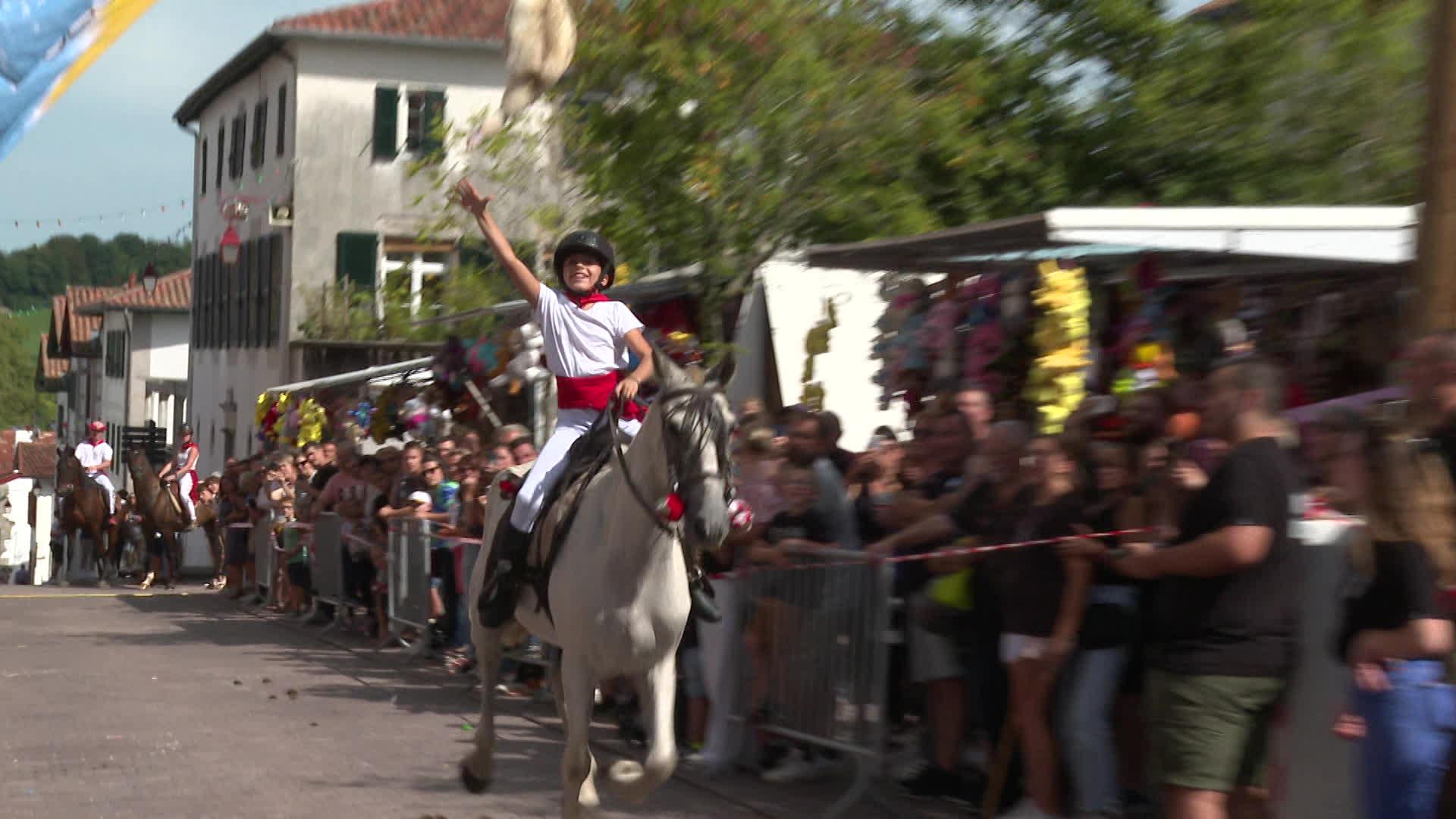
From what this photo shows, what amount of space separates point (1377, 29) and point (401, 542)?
10.2m

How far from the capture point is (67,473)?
34156 millimetres

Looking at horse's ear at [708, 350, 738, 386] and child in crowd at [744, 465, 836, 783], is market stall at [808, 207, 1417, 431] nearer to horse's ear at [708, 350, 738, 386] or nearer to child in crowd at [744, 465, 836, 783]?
child in crowd at [744, 465, 836, 783]

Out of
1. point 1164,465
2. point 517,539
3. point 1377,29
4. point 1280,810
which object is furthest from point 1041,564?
point 1377,29

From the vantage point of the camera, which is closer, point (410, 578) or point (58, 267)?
point (410, 578)

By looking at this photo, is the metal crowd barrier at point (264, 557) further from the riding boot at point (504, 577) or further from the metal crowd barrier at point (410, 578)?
the riding boot at point (504, 577)

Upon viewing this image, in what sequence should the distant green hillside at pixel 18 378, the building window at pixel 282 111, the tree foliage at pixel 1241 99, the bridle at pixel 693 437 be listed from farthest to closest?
the distant green hillside at pixel 18 378 → the building window at pixel 282 111 → the tree foliage at pixel 1241 99 → the bridle at pixel 693 437

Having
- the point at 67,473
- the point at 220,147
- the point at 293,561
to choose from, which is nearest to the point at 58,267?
the point at 220,147

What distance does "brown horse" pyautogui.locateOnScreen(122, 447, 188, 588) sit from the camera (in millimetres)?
30516

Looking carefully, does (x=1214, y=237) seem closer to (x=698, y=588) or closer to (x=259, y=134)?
(x=698, y=588)

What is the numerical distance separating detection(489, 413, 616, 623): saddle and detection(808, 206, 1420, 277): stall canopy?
222cm

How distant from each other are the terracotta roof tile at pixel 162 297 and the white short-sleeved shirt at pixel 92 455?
30.5 m

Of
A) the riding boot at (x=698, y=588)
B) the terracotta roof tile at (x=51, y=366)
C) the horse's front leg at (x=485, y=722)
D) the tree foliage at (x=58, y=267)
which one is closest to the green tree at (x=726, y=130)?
the horse's front leg at (x=485, y=722)

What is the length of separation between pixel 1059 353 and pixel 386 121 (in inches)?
1353

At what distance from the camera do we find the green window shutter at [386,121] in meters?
42.8
